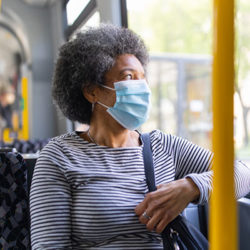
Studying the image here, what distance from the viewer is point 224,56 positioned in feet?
1.61

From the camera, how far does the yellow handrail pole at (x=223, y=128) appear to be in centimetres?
49

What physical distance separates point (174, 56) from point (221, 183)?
17.9 ft

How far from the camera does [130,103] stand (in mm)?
1562

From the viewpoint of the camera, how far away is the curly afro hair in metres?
1.55

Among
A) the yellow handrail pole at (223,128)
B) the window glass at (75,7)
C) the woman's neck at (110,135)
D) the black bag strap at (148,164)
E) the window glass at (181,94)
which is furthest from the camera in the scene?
the window glass at (181,94)

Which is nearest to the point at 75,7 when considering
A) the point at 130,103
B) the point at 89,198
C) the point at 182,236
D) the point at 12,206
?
the point at 130,103

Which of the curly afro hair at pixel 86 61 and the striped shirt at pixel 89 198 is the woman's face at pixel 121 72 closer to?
the curly afro hair at pixel 86 61

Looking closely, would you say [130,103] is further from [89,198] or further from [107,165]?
[89,198]

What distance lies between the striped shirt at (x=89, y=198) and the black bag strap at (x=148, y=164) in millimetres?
26

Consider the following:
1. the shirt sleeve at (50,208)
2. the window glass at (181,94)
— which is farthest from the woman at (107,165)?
the window glass at (181,94)

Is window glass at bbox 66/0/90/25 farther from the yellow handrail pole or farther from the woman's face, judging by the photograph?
the yellow handrail pole

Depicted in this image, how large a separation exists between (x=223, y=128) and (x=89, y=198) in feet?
2.97

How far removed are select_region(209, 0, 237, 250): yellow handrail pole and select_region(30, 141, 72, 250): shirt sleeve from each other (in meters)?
0.88

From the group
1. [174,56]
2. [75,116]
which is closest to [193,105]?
[174,56]
